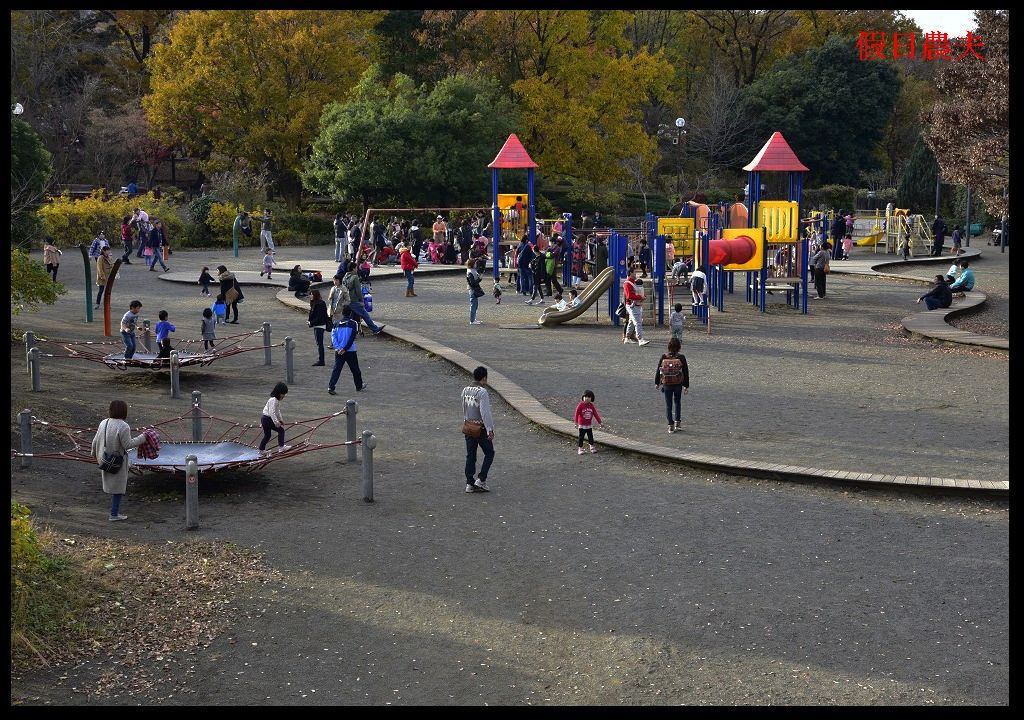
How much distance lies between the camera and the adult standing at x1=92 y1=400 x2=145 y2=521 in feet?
39.3

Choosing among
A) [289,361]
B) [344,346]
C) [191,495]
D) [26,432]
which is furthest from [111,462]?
[289,361]

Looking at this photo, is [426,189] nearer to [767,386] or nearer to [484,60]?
[484,60]

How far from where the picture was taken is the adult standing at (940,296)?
27.5 metres

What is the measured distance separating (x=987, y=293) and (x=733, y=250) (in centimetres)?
841

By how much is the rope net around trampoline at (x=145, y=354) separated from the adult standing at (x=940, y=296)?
1462 centimetres

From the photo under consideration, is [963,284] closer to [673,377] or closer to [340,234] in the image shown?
[673,377]

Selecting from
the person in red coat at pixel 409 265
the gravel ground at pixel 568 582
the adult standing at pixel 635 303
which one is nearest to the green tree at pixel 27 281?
the gravel ground at pixel 568 582

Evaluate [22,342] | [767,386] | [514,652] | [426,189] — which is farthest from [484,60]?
[514,652]

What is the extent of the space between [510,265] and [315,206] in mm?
19785

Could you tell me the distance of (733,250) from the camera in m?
27.8

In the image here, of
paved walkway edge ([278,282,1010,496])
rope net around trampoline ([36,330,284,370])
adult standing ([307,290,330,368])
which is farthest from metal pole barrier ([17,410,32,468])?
adult standing ([307,290,330,368])

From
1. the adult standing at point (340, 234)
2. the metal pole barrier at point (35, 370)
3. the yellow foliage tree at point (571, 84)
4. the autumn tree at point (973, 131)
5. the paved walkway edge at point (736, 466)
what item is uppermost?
the yellow foliage tree at point (571, 84)

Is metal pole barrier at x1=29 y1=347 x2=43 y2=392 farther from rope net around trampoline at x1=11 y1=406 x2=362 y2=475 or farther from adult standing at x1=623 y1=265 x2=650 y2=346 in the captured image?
adult standing at x1=623 y1=265 x2=650 y2=346

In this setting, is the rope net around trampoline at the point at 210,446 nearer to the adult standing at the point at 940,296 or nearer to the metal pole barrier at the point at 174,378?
the metal pole barrier at the point at 174,378
